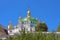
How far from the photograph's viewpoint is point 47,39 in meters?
12.7

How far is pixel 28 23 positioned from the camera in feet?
135

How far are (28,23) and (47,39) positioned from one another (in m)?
28.4

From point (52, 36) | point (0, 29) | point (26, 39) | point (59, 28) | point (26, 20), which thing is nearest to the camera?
point (26, 39)

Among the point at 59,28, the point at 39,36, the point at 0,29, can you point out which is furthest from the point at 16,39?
the point at 0,29

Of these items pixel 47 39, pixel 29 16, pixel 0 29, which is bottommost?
pixel 47 39

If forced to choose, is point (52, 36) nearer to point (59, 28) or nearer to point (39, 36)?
point (39, 36)

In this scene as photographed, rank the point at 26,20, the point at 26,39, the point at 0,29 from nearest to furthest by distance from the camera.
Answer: the point at 26,39 → the point at 0,29 → the point at 26,20

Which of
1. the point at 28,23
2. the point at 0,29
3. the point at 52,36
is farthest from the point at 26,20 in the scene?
the point at 52,36

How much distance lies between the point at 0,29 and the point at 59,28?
34.4 ft

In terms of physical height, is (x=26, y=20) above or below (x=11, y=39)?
above

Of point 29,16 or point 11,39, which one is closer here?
point 11,39

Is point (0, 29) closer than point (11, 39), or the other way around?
point (11, 39)

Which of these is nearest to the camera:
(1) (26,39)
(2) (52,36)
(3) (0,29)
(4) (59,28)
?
(1) (26,39)

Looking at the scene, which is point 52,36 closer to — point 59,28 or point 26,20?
point 59,28
